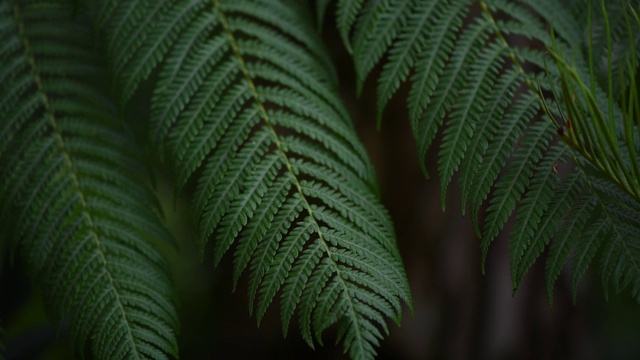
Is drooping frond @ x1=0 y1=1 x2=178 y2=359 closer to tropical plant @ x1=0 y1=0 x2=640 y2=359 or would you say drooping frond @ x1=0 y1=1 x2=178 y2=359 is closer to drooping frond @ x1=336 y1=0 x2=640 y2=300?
tropical plant @ x1=0 y1=0 x2=640 y2=359

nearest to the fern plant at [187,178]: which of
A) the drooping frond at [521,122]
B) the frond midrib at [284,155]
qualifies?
the frond midrib at [284,155]

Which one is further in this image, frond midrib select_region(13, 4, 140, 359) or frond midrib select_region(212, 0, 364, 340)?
frond midrib select_region(13, 4, 140, 359)

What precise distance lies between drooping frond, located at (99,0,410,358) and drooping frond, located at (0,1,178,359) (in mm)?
128

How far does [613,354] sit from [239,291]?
1.10 m

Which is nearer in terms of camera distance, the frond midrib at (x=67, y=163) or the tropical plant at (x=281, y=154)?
the tropical plant at (x=281, y=154)

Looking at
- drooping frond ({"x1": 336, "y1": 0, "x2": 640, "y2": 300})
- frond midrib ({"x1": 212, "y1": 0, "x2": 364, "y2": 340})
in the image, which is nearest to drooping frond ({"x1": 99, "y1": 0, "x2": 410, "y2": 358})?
frond midrib ({"x1": 212, "y1": 0, "x2": 364, "y2": 340})

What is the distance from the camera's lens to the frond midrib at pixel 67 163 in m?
1.02

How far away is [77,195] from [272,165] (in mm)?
380

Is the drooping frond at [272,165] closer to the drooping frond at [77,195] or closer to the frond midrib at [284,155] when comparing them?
the frond midrib at [284,155]

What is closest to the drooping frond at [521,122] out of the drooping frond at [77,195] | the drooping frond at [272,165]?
the drooping frond at [272,165]

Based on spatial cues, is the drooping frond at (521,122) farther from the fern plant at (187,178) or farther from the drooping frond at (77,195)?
the drooping frond at (77,195)

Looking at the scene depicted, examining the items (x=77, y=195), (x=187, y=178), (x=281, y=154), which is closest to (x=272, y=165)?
(x=281, y=154)

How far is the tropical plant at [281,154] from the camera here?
0.92 m

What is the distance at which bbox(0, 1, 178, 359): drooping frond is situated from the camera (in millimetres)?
1021
